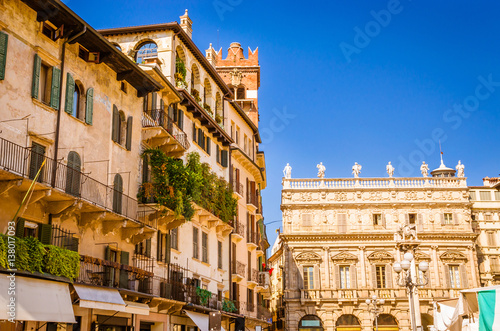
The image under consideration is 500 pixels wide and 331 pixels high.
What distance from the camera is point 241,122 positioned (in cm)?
4197

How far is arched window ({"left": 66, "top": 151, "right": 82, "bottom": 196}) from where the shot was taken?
745 inches

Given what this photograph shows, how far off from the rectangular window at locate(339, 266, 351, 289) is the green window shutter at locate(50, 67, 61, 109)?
45023 mm

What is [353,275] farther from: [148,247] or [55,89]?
[55,89]

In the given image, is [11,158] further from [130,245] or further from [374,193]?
[374,193]

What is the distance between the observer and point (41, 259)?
16.4m

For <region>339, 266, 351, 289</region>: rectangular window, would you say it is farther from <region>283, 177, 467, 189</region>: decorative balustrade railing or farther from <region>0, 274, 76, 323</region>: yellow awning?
<region>0, 274, 76, 323</region>: yellow awning

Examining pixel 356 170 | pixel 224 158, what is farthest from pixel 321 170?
pixel 224 158

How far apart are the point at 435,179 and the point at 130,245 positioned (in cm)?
4491

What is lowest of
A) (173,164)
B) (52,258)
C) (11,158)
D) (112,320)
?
(112,320)

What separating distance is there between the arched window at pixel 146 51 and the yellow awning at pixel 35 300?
14395mm

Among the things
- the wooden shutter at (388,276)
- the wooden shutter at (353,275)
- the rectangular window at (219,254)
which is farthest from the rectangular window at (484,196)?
the rectangular window at (219,254)

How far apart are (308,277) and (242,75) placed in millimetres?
20736

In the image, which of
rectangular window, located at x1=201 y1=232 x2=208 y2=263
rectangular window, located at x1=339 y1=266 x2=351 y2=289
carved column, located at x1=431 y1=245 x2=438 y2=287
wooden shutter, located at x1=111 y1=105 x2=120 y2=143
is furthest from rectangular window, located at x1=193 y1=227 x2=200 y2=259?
carved column, located at x1=431 y1=245 x2=438 y2=287

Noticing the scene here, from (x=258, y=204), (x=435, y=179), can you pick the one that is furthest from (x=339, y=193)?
(x=258, y=204)
